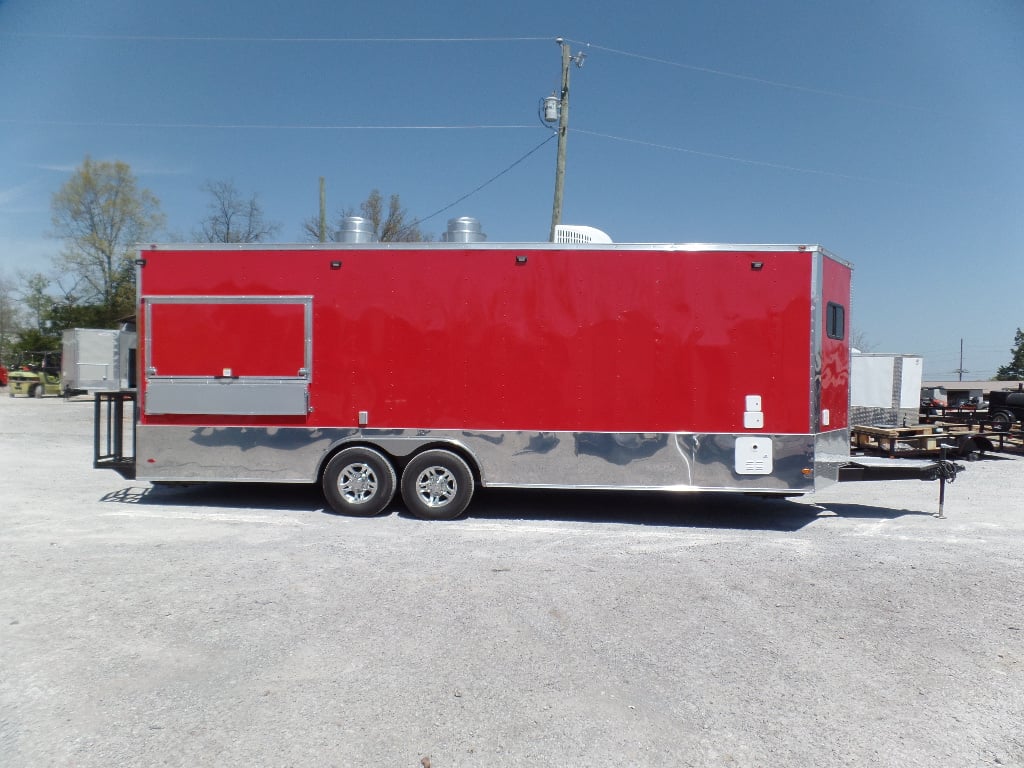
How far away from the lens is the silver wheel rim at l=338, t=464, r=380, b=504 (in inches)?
340

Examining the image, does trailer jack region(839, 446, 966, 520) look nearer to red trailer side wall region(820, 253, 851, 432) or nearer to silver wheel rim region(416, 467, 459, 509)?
red trailer side wall region(820, 253, 851, 432)

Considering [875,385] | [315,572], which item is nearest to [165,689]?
[315,572]

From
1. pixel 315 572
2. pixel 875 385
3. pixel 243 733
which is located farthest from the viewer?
pixel 875 385

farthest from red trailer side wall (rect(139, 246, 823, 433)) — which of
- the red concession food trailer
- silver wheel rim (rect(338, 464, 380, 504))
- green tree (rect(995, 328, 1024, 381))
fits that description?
green tree (rect(995, 328, 1024, 381))

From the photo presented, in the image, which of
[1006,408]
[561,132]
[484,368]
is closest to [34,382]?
[561,132]

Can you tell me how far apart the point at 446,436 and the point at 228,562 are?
9.29ft

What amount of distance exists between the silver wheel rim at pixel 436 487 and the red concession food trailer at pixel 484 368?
0.02 metres

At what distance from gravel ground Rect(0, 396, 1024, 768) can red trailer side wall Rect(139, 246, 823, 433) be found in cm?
133

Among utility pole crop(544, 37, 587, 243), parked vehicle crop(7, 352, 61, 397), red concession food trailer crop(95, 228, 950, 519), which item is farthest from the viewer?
parked vehicle crop(7, 352, 61, 397)

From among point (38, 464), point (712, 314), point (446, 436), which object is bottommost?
point (38, 464)

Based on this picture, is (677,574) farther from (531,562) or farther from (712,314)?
(712,314)

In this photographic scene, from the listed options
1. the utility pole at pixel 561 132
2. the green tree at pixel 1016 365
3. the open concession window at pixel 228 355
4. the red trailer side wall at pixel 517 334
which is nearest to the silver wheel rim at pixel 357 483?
the red trailer side wall at pixel 517 334

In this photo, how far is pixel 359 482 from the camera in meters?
8.66

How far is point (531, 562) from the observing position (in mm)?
6672
